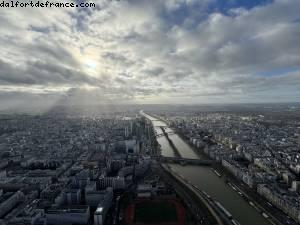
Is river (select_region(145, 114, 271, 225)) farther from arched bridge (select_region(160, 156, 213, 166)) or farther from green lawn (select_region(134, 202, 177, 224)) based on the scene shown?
green lawn (select_region(134, 202, 177, 224))

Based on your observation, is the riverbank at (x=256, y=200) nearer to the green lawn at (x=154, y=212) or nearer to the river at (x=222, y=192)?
the river at (x=222, y=192)

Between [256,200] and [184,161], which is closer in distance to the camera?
[256,200]

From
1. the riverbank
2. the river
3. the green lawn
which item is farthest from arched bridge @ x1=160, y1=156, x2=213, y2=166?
the green lawn

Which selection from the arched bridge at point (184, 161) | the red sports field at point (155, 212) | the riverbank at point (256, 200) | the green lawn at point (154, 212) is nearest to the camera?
the riverbank at point (256, 200)

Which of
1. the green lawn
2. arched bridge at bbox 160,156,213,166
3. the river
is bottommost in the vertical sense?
the green lawn

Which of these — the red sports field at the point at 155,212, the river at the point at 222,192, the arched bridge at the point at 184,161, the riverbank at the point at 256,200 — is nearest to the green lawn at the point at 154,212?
the red sports field at the point at 155,212

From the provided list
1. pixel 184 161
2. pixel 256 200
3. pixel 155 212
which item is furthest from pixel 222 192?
pixel 184 161

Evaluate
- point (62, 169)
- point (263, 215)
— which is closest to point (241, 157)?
point (263, 215)

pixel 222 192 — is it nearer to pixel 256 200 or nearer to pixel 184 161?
pixel 256 200
